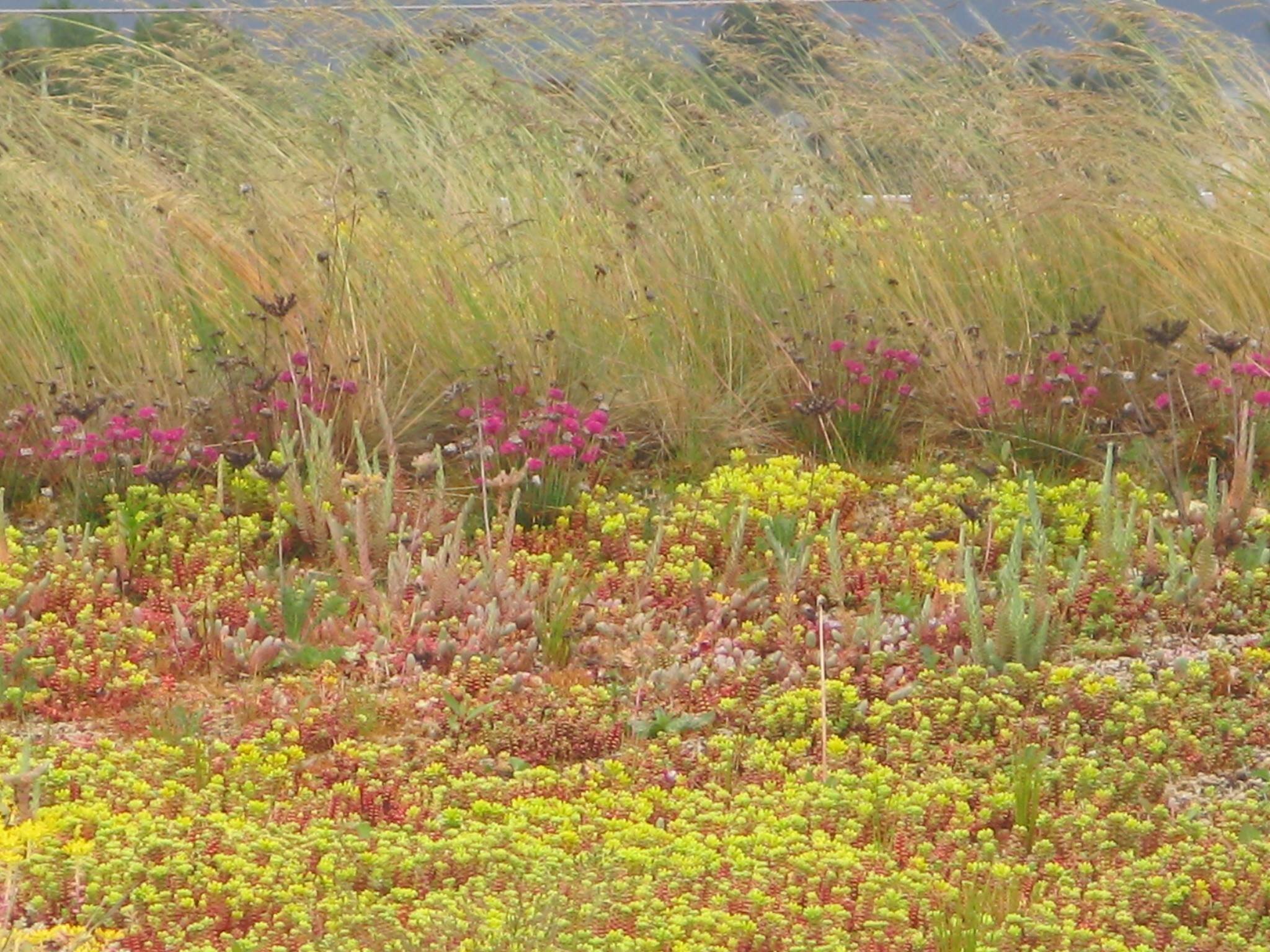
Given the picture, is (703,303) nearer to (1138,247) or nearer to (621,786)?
(1138,247)

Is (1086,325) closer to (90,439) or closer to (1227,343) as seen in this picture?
(1227,343)

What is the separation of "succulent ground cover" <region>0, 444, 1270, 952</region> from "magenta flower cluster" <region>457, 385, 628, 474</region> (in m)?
0.05

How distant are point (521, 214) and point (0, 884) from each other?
4099 millimetres

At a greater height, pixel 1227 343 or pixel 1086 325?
pixel 1227 343

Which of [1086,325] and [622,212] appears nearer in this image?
[1086,325]

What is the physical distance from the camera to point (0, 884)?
3.56 meters

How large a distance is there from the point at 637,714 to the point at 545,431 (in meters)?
1.43

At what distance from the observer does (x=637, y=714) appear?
4637 mm

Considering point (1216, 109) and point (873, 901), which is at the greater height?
point (1216, 109)

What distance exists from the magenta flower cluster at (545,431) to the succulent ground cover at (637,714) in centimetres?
5

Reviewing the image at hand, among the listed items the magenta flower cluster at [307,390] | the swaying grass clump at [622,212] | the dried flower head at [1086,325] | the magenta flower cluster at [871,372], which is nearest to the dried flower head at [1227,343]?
the dried flower head at [1086,325]

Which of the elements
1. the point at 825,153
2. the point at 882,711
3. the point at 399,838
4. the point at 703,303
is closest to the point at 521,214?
the point at 703,303

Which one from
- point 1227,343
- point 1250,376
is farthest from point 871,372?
point 1227,343

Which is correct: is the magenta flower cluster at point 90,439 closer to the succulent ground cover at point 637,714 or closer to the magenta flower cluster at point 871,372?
the succulent ground cover at point 637,714
